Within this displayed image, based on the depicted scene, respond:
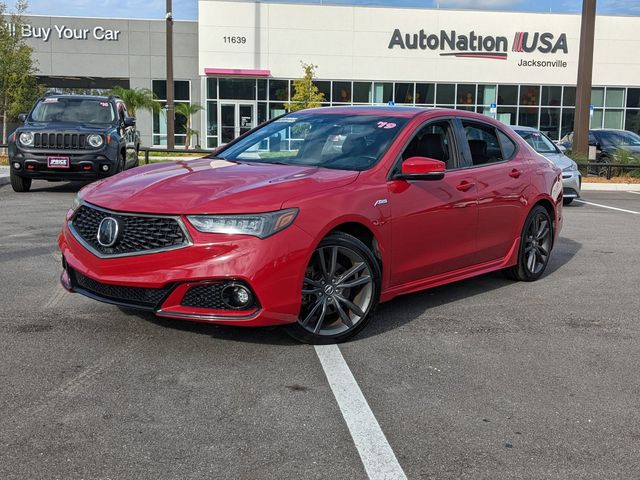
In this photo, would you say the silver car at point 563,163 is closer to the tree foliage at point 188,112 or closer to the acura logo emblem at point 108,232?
the acura logo emblem at point 108,232

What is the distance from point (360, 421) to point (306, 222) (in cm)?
138

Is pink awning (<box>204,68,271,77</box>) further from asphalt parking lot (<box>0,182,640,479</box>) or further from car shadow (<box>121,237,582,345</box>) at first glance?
asphalt parking lot (<box>0,182,640,479</box>)

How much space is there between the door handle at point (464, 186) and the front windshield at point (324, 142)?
0.70 m

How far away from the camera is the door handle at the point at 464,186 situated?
5.78 m

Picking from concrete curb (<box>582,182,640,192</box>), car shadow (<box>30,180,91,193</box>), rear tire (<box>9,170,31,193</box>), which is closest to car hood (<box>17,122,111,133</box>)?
rear tire (<box>9,170,31,193</box>)

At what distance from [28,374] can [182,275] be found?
1.05 meters

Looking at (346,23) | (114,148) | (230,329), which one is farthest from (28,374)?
(346,23)

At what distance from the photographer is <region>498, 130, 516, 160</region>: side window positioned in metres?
6.65

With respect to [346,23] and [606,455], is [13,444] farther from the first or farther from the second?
[346,23]

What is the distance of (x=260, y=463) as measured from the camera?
10.2 ft

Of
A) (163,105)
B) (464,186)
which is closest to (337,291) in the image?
(464,186)

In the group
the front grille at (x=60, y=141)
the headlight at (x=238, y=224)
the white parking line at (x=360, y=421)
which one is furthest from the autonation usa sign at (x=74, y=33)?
the white parking line at (x=360, y=421)

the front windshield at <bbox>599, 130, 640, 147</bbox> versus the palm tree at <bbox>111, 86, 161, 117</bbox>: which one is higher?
the palm tree at <bbox>111, 86, 161, 117</bbox>

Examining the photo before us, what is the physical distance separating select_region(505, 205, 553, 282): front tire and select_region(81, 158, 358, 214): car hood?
2.49m
